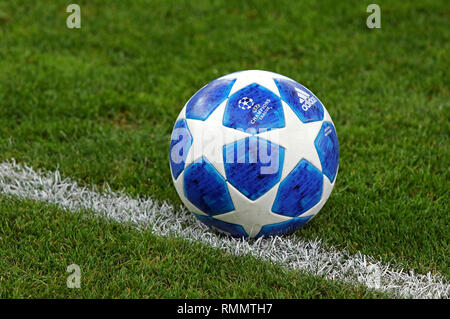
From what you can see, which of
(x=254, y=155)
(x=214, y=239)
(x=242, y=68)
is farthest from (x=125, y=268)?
(x=242, y=68)

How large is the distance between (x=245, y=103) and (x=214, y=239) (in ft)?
2.84

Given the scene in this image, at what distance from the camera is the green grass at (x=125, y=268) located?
2.81 meters

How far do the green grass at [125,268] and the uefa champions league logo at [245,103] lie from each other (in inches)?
33.4

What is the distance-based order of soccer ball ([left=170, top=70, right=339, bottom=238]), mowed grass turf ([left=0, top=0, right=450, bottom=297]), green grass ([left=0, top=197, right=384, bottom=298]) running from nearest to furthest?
green grass ([left=0, top=197, right=384, bottom=298])
soccer ball ([left=170, top=70, right=339, bottom=238])
mowed grass turf ([left=0, top=0, right=450, bottom=297])

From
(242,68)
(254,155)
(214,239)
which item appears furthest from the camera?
(242,68)

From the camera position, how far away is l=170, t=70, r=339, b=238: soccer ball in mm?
2945

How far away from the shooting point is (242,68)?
5715 millimetres

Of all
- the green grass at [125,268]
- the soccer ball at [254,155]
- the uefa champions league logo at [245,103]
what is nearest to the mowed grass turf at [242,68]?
the green grass at [125,268]

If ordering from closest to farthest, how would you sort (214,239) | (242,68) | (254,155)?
(254,155) < (214,239) < (242,68)

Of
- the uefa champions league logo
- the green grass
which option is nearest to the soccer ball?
the uefa champions league logo

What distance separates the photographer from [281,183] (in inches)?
117

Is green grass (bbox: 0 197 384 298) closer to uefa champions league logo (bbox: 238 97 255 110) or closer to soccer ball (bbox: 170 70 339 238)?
soccer ball (bbox: 170 70 339 238)

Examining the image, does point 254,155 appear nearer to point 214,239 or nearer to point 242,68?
point 214,239

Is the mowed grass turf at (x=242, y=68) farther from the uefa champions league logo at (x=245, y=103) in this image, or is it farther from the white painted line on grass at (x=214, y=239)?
the uefa champions league logo at (x=245, y=103)
